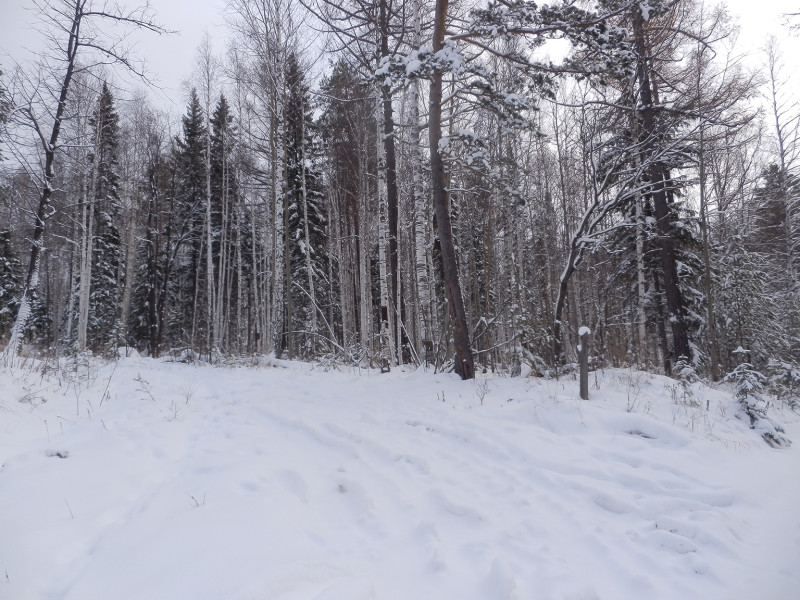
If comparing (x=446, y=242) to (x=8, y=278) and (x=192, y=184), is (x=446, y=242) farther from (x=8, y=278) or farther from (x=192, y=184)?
(x=8, y=278)

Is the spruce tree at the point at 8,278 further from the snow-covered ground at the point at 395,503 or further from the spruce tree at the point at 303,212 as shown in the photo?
Answer: the snow-covered ground at the point at 395,503

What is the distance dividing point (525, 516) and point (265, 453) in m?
2.47

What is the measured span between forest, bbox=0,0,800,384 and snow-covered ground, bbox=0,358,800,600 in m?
2.99

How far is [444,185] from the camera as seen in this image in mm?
8188

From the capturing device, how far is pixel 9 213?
19.1 metres

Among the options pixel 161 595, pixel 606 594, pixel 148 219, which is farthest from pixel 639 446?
pixel 148 219

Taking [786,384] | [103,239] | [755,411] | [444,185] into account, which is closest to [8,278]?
[103,239]

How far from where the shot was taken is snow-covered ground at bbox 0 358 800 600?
2107 mm

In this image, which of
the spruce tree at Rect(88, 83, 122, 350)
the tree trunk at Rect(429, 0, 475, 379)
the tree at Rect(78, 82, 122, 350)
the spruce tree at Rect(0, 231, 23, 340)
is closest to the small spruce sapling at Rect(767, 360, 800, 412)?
the tree trunk at Rect(429, 0, 475, 379)

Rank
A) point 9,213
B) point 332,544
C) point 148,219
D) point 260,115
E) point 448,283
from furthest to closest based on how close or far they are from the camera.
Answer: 1. point 148,219
2. point 9,213
3. point 260,115
4. point 448,283
5. point 332,544

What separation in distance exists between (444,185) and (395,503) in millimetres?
6529

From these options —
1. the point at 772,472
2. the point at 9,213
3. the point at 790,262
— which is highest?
the point at 9,213

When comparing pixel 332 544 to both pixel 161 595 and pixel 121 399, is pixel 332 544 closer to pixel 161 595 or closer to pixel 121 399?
pixel 161 595

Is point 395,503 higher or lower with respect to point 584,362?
lower
